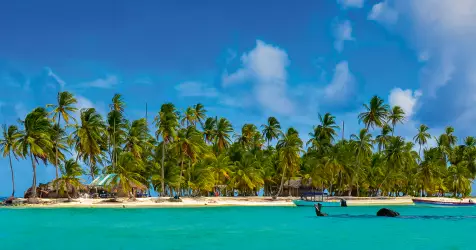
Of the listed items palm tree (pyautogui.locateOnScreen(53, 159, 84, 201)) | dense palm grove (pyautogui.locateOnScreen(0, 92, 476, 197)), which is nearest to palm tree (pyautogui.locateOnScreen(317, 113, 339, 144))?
dense palm grove (pyautogui.locateOnScreen(0, 92, 476, 197))

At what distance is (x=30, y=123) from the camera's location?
52406mm

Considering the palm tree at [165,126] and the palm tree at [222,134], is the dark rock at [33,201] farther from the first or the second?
the palm tree at [222,134]

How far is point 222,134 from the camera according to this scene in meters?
77.8

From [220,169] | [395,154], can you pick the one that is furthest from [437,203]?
[220,169]

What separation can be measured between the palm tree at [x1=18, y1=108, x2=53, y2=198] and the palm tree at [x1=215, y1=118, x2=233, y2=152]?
2873 cm

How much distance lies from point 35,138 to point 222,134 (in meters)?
31.7

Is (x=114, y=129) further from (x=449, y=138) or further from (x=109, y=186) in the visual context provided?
(x=449, y=138)

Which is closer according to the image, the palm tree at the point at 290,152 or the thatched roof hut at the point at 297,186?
the palm tree at the point at 290,152

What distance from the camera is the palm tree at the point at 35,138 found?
52188 mm

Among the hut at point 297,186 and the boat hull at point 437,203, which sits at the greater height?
the hut at point 297,186

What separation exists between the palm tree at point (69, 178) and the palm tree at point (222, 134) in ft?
90.5

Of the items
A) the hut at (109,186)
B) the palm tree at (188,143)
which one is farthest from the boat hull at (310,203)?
the hut at (109,186)

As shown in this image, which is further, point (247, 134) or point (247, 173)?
point (247, 134)

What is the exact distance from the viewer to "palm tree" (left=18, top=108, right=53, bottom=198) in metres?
52.2
